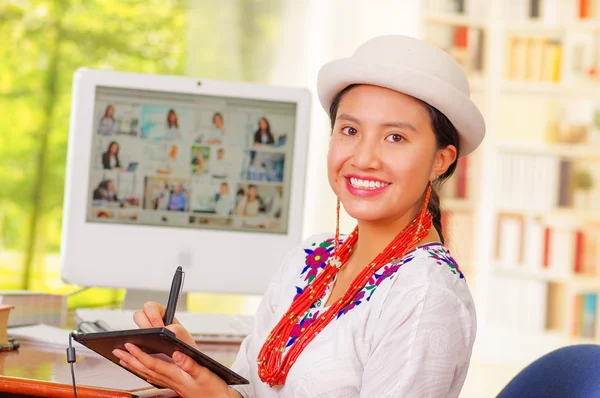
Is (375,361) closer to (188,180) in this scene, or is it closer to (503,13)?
(188,180)

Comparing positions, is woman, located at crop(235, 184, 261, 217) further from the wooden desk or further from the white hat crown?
the white hat crown

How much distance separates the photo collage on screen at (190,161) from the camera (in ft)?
6.74

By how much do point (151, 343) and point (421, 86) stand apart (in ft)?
1.92

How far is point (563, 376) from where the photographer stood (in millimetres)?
1402

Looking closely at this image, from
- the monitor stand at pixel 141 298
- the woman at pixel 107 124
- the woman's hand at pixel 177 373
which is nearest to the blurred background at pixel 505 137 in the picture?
the monitor stand at pixel 141 298

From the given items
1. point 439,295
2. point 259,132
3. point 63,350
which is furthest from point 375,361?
point 259,132

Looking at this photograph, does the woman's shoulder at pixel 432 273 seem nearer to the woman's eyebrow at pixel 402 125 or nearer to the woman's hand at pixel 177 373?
the woman's eyebrow at pixel 402 125

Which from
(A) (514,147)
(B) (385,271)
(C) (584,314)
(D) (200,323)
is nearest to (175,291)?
(B) (385,271)

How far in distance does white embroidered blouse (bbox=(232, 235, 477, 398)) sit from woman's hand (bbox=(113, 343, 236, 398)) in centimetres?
14

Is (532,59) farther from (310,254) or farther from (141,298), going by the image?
(310,254)

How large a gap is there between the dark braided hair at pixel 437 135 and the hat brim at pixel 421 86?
0.01 meters

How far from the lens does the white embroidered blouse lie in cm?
129

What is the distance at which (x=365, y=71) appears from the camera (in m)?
1.42

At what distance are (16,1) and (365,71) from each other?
5.76 m
